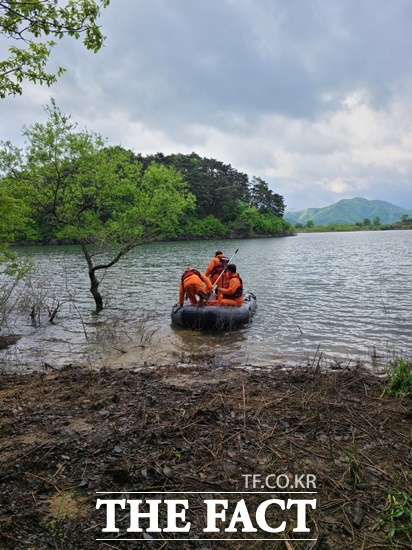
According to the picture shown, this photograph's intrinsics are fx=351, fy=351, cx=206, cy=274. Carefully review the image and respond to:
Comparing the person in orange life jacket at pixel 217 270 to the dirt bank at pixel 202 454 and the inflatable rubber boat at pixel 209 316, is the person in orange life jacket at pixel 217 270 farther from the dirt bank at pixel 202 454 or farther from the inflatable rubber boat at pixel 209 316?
the dirt bank at pixel 202 454

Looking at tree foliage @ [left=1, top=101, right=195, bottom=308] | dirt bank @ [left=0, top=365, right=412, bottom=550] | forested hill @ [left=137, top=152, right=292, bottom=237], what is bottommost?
dirt bank @ [left=0, top=365, right=412, bottom=550]

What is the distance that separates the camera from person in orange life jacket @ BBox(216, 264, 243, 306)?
1232cm

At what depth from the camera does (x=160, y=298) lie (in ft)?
57.0

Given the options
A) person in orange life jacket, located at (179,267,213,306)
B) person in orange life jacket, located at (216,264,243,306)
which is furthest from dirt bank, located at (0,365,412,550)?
person in orange life jacket, located at (216,264,243,306)

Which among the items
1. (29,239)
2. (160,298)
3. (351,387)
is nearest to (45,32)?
(351,387)

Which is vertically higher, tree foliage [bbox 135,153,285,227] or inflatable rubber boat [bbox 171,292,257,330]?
tree foliage [bbox 135,153,285,227]

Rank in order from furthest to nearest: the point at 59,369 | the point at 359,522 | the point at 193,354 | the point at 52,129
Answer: the point at 52,129 → the point at 193,354 → the point at 59,369 → the point at 359,522

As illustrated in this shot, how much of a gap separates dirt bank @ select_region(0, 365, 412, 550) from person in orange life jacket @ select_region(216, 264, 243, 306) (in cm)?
630

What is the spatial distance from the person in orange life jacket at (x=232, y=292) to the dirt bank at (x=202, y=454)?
6.30 m

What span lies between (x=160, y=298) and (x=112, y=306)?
8.44 ft

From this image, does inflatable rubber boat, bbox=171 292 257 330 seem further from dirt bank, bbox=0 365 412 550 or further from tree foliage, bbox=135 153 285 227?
tree foliage, bbox=135 153 285 227

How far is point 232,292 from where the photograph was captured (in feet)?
40.5

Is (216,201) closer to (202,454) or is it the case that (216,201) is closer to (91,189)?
(91,189)

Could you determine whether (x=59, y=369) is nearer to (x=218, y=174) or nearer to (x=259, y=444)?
(x=259, y=444)
